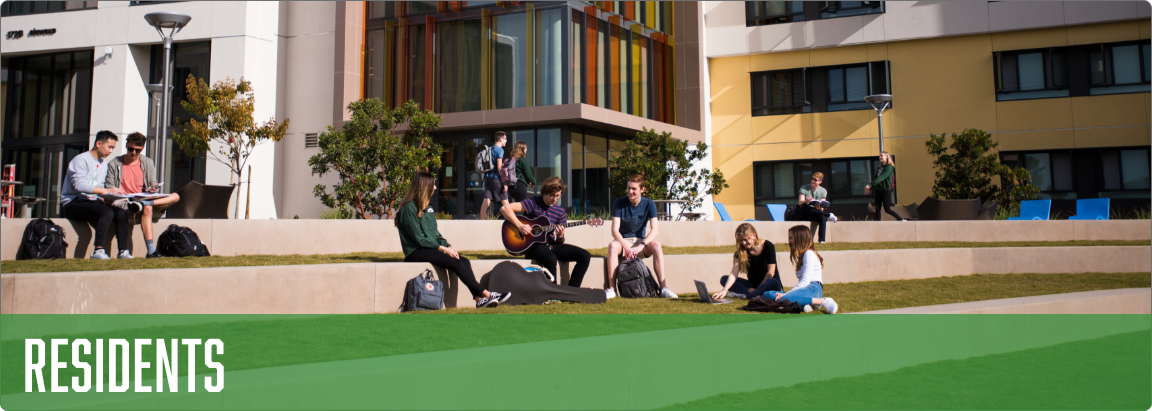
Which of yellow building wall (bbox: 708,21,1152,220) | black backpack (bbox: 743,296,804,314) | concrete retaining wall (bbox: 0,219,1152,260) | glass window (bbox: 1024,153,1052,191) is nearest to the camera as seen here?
black backpack (bbox: 743,296,804,314)

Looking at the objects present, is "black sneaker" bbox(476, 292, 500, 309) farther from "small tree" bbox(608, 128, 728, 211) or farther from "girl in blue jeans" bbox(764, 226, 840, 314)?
"small tree" bbox(608, 128, 728, 211)

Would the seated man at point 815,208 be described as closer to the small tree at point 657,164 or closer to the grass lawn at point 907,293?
the grass lawn at point 907,293

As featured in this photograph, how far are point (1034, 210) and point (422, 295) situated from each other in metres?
15.5

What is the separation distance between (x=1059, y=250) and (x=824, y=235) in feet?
11.3

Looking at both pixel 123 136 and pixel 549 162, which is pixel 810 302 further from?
pixel 123 136

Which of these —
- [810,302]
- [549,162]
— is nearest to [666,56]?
[549,162]

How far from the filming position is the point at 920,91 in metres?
22.9

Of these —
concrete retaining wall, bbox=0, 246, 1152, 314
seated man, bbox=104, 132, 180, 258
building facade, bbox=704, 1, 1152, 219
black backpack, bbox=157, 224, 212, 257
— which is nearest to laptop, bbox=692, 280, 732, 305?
concrete retaining wall, bbox=0, 246, 1152, 314

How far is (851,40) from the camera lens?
23375 millimetres

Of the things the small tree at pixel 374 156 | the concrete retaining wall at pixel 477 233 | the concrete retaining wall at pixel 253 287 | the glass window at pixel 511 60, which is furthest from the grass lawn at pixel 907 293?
the glass window at pixel 511 60

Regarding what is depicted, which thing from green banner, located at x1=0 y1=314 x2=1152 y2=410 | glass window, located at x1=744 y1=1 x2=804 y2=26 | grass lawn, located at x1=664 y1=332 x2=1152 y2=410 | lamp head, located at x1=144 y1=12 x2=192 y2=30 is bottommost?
grass lawn, located at x1=664 y1=332 x2=1152 y2=410

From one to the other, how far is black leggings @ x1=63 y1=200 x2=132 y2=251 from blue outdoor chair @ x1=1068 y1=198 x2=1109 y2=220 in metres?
18.7

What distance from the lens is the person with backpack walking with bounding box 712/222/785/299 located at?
7695 millimetres

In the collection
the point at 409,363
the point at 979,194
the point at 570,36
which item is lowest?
the point at 409,363
